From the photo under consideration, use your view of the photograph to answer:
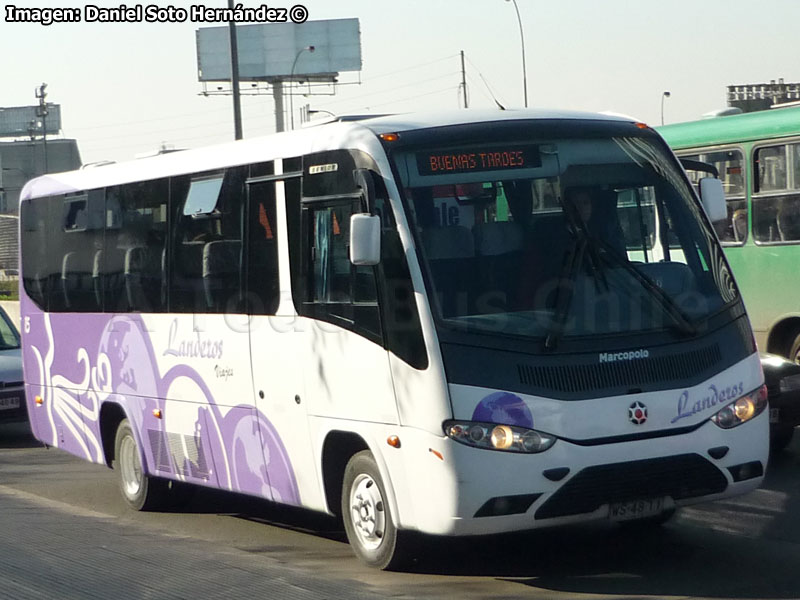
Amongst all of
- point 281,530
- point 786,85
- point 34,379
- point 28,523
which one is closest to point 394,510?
point 281,530

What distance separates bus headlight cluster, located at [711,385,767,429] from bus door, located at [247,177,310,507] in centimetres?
255

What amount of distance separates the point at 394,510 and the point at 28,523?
399cm

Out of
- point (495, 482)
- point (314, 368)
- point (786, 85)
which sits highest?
point (786, 85)

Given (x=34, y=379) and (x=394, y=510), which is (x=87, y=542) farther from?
(x=34, y=379)

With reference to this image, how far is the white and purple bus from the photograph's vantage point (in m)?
7.46

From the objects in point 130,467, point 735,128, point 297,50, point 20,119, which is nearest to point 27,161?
point 20,119

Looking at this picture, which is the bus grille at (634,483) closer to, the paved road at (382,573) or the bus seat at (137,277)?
the paved road at (382,573)

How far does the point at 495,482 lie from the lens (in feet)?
24.2

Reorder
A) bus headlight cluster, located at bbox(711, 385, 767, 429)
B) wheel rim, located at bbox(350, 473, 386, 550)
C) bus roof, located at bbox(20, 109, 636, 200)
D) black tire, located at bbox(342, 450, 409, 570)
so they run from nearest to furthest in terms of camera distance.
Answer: bus headlight cluster, located at bbox(711, 385, 767, 429) → black tire, located at bbox(342, 450, 409, 570) → wheel rim, located at bbox(350, 473, 386, 550) → bus roof, located at bbox(20, 109, 636, 200)

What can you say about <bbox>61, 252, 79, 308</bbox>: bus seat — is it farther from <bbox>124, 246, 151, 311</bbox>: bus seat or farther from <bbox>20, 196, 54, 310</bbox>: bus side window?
<bbox>124, 246, 151, 311</bbox>: bus seat

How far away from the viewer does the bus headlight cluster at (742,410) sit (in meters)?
7.87

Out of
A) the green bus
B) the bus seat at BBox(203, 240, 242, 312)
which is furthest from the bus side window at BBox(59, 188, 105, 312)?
the green bus

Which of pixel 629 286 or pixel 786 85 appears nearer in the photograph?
pixel 629 286

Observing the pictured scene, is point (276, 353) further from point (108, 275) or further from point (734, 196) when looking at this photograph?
point (734, 196)
